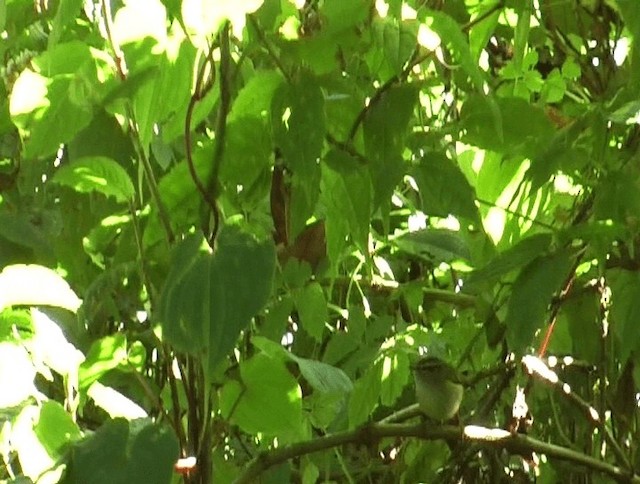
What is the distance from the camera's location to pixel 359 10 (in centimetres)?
52

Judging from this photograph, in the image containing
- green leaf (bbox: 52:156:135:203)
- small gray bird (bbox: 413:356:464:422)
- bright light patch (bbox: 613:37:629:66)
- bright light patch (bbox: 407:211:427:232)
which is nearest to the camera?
green leaf (bbox: 52:156:135:203)

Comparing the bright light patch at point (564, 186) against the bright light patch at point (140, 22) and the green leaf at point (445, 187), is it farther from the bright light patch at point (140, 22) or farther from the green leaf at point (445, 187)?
the bright light patch at point (140, 22)

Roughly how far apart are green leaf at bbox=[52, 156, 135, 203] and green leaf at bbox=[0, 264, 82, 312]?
0.05 m

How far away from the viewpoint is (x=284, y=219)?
0.68 meters

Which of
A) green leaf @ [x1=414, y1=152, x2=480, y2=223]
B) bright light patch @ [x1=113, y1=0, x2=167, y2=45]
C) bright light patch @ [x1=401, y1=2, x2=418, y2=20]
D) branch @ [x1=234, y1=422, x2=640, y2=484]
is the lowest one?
branch @ [x1=234, y1=422, x2=640, y2=484]

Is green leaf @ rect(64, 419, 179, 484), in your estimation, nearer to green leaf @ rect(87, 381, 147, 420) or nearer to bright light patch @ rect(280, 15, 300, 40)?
green leaf @ rect(87, 381, 147, 420)

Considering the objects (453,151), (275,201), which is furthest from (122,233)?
(453,151)

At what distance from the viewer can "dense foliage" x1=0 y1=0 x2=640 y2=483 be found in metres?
0.50

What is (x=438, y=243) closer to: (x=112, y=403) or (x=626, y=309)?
(x=626, y=309)

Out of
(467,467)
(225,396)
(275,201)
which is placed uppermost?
(275,201)

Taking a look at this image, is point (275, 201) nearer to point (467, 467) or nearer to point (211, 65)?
point (211, 65)

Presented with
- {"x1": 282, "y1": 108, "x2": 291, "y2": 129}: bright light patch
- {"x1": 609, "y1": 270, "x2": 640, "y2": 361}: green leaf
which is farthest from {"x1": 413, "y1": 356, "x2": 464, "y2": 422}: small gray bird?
{"x1": 282, "y1": 108, "x2": 291, "y2": 129}: bright light patch

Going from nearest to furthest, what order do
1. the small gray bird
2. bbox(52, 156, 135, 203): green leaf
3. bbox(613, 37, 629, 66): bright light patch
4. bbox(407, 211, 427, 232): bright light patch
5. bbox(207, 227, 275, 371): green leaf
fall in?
bbox(207, 227, 275, 371): green leaf < bbox(52, 156, 135, 203): green leaf < the small gray bird < bbox(613, 37, 629, 66): bright light patch < bbox(407, 211, 427, 232): bright light patch

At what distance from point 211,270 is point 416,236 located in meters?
0.30
